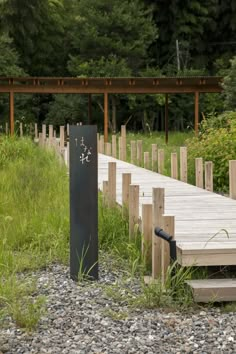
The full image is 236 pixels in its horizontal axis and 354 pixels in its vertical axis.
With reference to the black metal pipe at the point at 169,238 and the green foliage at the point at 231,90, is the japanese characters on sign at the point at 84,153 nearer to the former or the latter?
the black metal pipe at the point at 169,238

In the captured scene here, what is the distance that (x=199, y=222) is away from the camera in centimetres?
568

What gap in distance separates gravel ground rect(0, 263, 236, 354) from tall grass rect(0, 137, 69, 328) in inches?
6.3

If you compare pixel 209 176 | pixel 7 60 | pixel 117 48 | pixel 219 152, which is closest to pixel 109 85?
pixel 7 60

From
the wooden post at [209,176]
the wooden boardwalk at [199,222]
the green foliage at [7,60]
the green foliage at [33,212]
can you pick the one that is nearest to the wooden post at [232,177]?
the wooden boardwalk at [199,222]

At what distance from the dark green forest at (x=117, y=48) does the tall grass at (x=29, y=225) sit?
19488mm

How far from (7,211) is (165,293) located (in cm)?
331

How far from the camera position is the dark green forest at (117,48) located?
31047 mm

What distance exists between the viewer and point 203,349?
139 inches

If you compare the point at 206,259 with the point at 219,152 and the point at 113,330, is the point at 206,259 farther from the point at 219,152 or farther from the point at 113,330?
the point at 219,152

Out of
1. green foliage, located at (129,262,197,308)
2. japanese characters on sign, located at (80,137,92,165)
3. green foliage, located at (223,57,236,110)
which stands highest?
green foliage, located at (223,57,236,110)

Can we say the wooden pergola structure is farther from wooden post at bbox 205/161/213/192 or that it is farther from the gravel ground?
the gravel ground

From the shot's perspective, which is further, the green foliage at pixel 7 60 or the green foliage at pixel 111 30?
the green foliage at pixel 111 30

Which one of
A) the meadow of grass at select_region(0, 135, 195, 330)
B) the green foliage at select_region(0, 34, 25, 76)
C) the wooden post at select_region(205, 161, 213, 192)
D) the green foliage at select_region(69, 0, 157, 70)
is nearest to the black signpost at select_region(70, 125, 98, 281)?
the meadow of grass at select_region(0, 135, 195, 330)

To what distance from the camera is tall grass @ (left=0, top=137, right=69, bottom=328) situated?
14.0 ft
